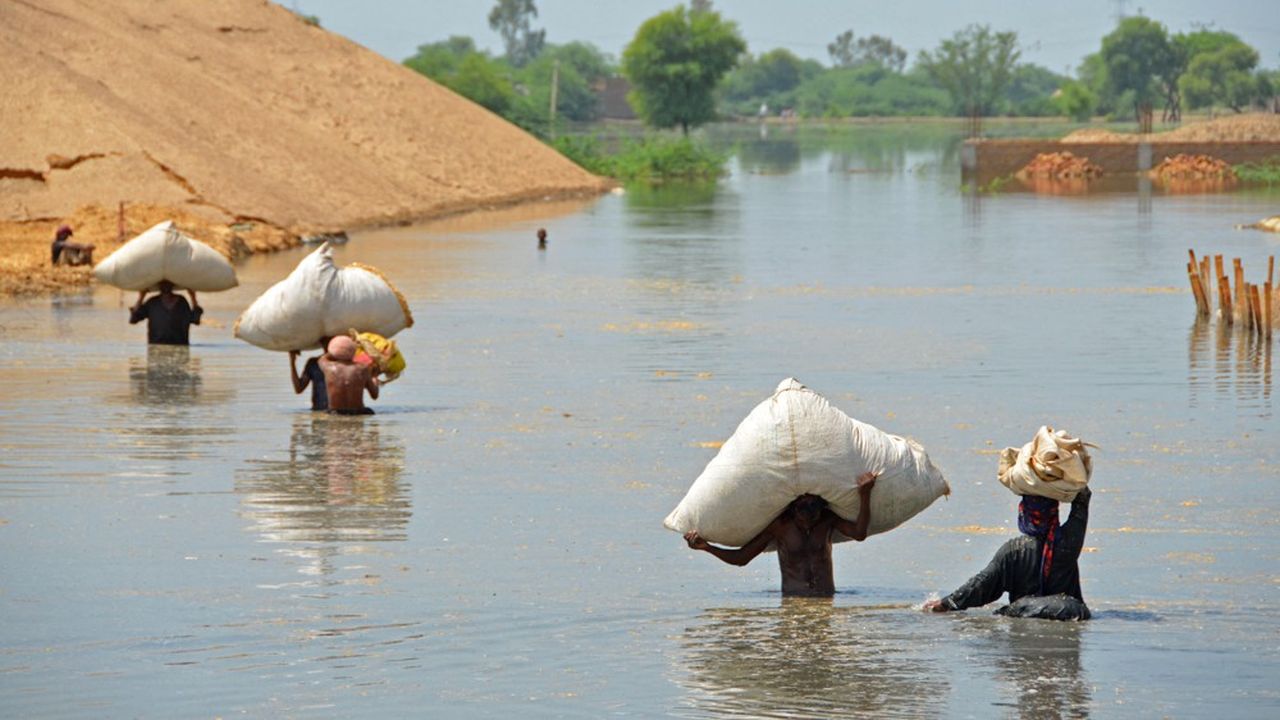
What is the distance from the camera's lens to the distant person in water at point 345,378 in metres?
15.1

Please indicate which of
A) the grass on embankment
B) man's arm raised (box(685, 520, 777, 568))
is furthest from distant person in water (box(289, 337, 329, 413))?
the grass on embankment

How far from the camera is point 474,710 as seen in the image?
7926 millimetres

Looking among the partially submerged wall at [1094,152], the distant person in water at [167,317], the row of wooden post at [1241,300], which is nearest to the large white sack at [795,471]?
the distant person in water at [167,317]

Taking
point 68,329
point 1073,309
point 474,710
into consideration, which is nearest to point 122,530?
point 474,710

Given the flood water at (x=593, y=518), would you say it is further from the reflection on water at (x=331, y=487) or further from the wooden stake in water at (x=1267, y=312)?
the wooden stake in water at (x=1267, y=312)

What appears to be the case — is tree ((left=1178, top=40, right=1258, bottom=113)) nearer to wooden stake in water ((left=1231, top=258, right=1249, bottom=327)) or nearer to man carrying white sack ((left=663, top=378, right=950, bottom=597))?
wooden stake in water ((left=1231, top=258, right=1249, bottom=327))

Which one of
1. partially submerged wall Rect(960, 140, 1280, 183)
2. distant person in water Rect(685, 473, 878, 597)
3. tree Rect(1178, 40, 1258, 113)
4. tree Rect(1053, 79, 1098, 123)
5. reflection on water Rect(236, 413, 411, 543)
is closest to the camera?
distant person in water Rect(685, 473, 878, 597)

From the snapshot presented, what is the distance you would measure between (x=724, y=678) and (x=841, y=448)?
3.74 feet

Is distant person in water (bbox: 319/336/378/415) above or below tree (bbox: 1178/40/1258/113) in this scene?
below

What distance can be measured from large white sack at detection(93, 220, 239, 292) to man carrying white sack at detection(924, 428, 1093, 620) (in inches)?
451

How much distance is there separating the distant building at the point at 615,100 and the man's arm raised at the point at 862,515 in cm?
17489

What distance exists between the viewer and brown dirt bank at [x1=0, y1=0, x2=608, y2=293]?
37.1 metres

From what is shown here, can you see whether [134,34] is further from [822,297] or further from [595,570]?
[595,570]

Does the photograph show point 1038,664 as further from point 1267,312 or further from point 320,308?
point 1267,312
